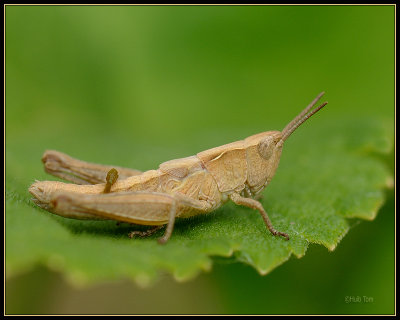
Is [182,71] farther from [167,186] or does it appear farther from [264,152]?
[167,186]

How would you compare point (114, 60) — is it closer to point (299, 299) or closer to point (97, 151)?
point (97, 151)

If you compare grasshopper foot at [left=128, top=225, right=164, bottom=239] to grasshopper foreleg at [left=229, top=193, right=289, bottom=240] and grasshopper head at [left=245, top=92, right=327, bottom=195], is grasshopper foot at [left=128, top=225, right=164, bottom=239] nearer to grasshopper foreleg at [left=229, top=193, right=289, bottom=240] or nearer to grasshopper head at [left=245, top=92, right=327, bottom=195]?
grasshopper foreleg at [left=229, top=193, right=289, bottom=240]

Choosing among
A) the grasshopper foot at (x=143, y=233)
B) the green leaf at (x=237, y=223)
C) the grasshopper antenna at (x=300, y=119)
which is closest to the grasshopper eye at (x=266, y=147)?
the grasshopper antenna at (x=300, y=119)

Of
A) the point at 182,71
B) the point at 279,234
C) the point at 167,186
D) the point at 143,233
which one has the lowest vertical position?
the point at 279,234

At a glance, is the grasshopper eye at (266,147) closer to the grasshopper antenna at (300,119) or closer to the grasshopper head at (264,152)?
the grasshopper head at (264,152)

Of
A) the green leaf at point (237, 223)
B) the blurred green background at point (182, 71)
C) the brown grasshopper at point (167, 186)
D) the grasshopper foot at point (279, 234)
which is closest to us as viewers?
Result: the green leaf at point (237, 223)

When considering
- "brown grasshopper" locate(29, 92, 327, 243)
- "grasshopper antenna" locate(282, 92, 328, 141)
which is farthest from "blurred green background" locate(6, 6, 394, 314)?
"grasshopper antenna" locate(282, 92, 328, 141)

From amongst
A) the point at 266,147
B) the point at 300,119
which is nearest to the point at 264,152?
the point at 266,147
